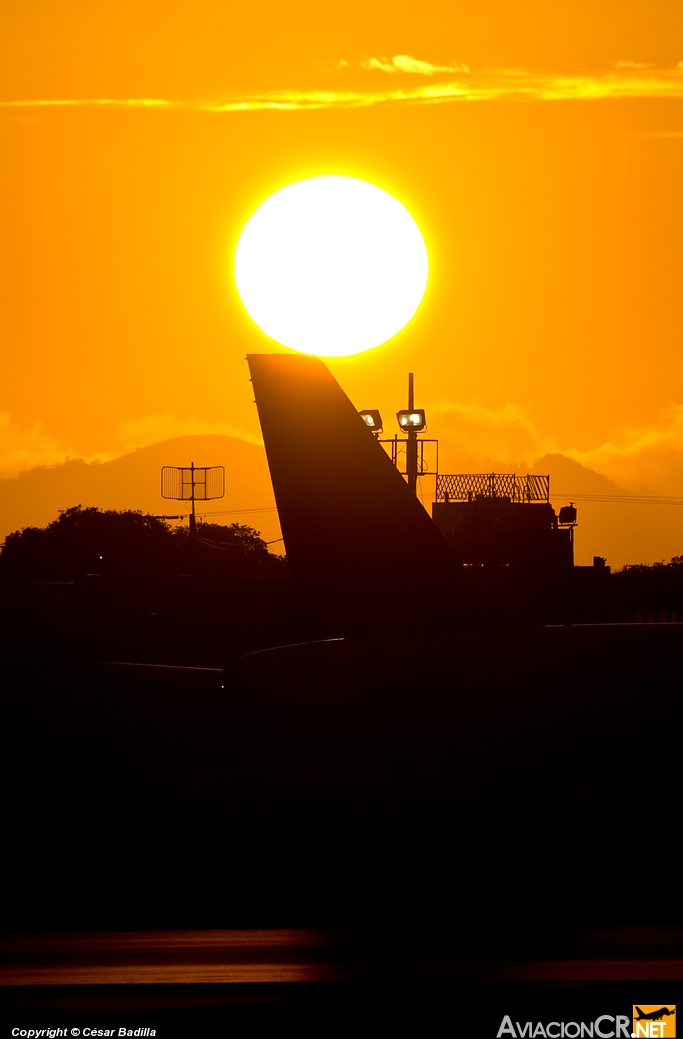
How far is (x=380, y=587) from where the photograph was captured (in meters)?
12.7

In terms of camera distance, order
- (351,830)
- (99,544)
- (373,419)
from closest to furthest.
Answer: (351,830)
(373,419)
(99,544)

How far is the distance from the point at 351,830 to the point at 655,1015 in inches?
227

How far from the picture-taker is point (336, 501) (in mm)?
12766

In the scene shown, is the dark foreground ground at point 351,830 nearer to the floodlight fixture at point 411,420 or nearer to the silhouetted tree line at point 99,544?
the floodlight fixture at point 411,420

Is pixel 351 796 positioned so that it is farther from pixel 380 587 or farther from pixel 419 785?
pixel 380 587

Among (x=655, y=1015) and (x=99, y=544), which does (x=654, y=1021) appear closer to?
(x=655, y=1015)

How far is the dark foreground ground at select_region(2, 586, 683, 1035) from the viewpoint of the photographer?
750cm

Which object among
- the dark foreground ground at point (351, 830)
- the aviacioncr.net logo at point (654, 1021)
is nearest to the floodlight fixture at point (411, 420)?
the dark foreground ground at point (351, 830)

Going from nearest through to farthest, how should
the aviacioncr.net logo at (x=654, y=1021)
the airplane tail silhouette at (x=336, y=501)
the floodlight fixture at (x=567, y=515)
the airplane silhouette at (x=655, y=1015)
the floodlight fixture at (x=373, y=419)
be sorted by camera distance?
the aviacioncr.net logo at (x=654, y=1021)
the airplane silhouette at (x=655, y=1015)
the airplane tail silhouette at (x=336, y=501)
the floodlight fixture at (x=373, y=419)
the floodlight fixture at (x=567, y=515)

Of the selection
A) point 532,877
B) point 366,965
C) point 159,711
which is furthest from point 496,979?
point 159,711

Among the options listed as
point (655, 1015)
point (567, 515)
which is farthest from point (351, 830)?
point (567, 515)

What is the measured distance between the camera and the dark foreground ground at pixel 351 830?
24.6ft

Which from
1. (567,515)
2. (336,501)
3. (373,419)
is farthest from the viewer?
(567,515)

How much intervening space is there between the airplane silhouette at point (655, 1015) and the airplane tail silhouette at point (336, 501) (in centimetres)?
647
